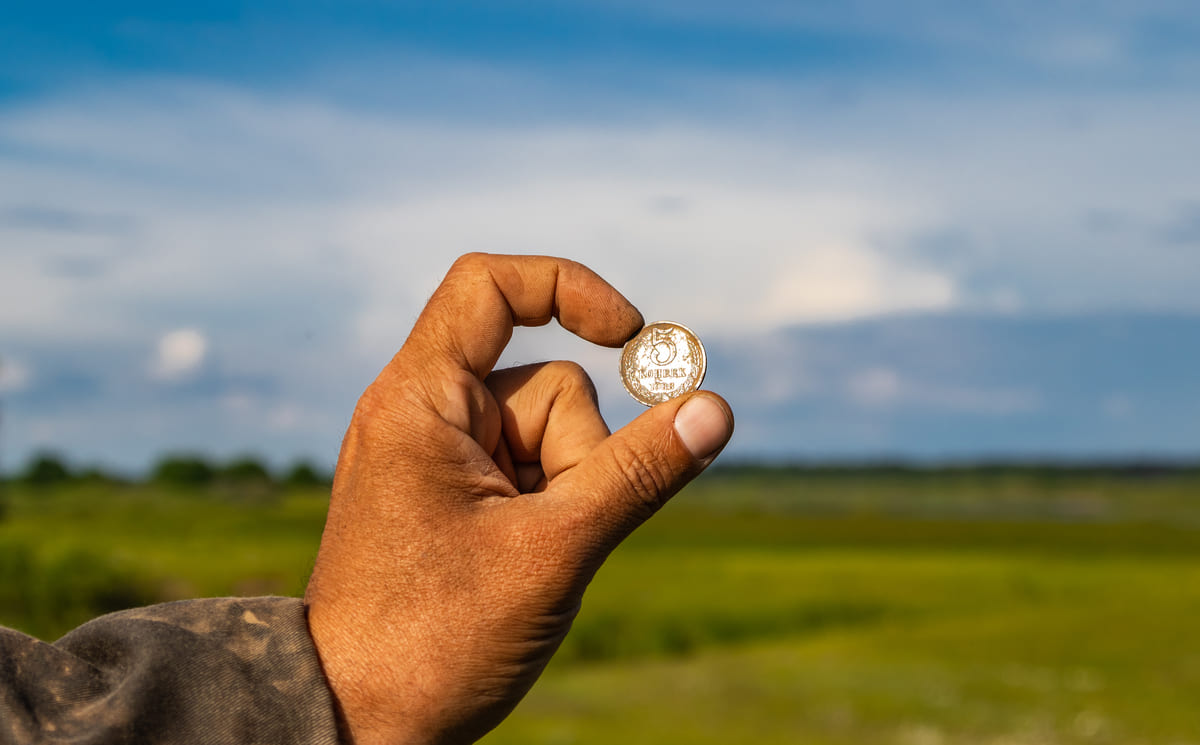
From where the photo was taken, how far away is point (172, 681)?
2467 mm

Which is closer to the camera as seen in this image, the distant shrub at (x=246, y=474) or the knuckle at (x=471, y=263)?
the knuckle at (x=471, y=263)

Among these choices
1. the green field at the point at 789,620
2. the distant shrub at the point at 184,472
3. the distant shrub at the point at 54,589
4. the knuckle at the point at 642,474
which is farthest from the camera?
the distant shrub at the point at 184,472

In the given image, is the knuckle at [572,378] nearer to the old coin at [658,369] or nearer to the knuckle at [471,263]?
the old coin at [658,369]

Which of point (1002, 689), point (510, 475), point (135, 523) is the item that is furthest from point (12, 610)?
point (510, 475)

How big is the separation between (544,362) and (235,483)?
229 ft

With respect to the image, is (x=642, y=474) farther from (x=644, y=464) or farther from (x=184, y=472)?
(x=184, y=472)

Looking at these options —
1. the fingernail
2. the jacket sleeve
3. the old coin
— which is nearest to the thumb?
the fingernail

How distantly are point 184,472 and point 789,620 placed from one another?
4245 cm

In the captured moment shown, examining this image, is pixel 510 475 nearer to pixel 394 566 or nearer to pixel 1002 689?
pixel 394 566

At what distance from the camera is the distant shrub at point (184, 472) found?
6775 centimetres

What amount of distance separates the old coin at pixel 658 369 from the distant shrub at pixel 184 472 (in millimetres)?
69351

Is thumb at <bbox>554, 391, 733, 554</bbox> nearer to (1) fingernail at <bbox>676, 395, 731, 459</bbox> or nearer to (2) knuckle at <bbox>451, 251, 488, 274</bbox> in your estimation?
(1) fingernail at <bbox>676, 395, 731, 459</bbox>

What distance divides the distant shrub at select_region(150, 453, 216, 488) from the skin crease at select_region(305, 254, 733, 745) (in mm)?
69626

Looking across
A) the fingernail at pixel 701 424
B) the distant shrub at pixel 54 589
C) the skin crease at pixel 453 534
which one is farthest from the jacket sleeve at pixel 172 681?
the distant shrub at pixel 54 589
